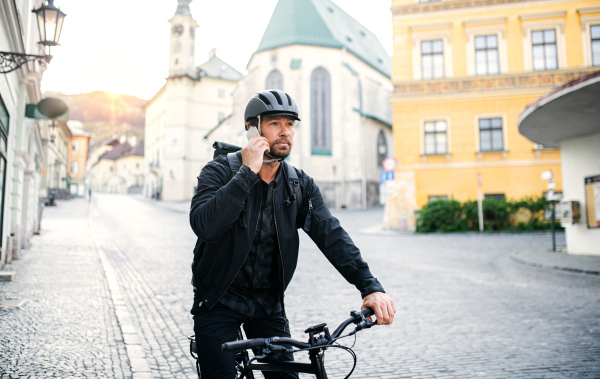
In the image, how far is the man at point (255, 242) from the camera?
89.0 inches

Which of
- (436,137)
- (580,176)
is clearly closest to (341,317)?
(580,176)

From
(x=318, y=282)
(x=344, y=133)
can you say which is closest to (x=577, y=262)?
(x=318, y=282)


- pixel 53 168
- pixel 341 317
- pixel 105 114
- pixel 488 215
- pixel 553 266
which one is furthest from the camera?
pixel 105 114

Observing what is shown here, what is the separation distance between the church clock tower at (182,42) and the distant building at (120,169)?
3393 cm

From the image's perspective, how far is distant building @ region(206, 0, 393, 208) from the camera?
4316cm

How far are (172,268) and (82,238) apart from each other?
861 cm

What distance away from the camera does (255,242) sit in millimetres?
2494

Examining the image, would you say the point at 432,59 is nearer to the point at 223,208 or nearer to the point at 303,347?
the point at 223,208

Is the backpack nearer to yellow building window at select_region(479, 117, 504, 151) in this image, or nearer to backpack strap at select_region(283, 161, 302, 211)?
backpack strap at select_region(283, 161, 302, 211)

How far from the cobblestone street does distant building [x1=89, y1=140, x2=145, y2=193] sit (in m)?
80.7

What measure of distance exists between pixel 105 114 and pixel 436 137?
126 metres

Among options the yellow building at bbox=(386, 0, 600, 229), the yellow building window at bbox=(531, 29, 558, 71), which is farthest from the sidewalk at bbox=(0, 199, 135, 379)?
the yellow building window at bbox=(531, 29, 558, 71)

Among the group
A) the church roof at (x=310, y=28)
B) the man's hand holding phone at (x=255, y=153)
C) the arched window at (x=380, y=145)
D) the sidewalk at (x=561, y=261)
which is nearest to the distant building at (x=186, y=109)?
the church roof at (x=310, y=28)

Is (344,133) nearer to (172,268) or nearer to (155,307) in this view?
(172,268)
